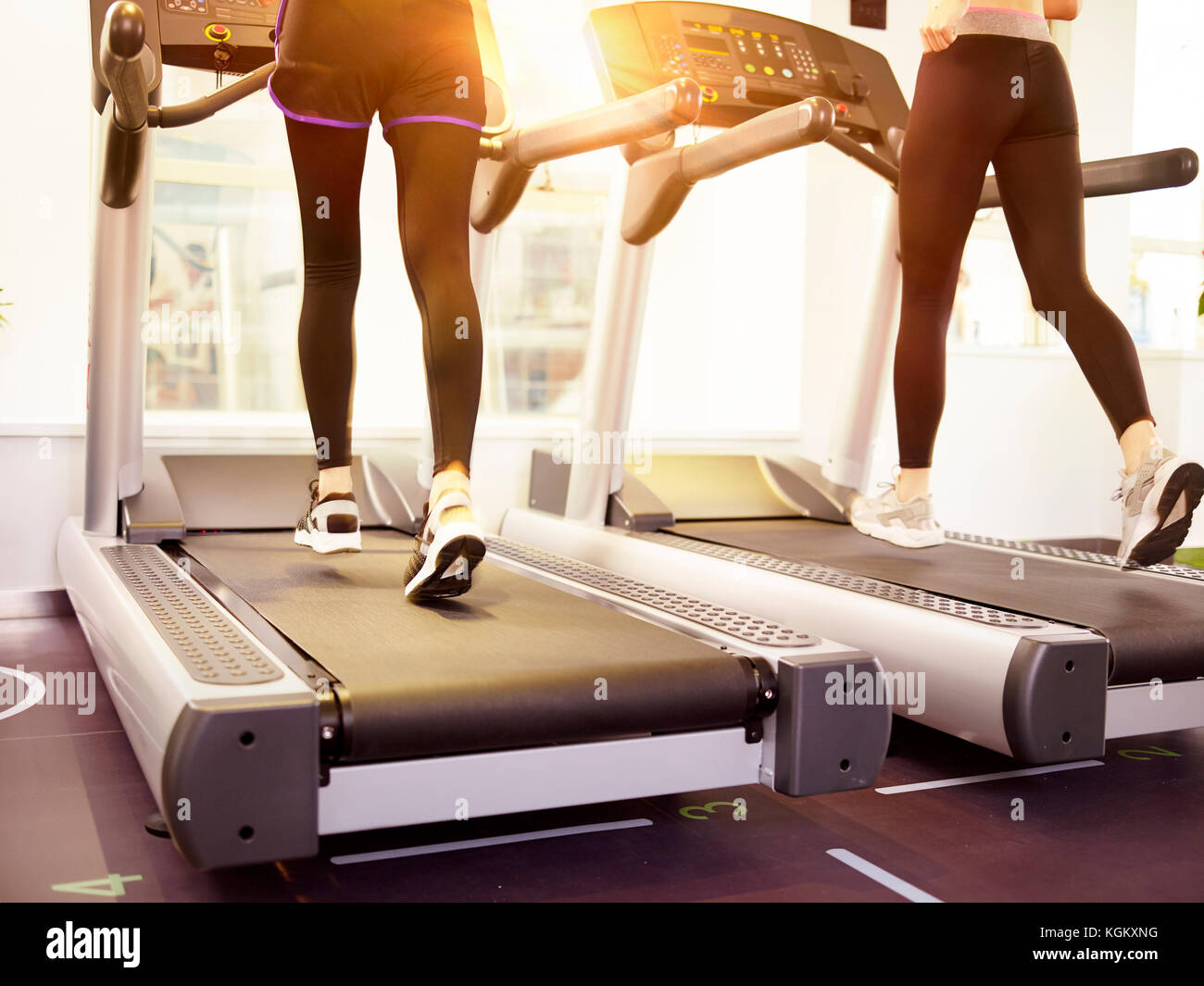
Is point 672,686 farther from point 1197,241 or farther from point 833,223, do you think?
point 1197,241

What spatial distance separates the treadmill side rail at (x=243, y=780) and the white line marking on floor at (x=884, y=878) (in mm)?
683

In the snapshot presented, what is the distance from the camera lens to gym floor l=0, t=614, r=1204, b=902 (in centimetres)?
138

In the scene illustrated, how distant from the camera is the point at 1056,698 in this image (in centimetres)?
164

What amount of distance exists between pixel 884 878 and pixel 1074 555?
147cm

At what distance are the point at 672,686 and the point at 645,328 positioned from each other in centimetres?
291

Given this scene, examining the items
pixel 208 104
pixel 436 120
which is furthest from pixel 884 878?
pixel 208 104

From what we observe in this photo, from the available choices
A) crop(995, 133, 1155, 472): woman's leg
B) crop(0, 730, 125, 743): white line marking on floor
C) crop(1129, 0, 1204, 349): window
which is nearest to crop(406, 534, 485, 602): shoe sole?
crop(0, 730, 125, 743): white line marking on floor

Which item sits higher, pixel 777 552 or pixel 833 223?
pixel 833 223

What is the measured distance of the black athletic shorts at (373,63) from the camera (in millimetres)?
1734

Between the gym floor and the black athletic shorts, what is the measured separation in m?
1.06

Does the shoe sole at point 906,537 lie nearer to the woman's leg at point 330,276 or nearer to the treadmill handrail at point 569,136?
the treadmill handrail at point 569,136

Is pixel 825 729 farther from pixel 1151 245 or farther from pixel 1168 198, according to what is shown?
A: pixel 1168 198
